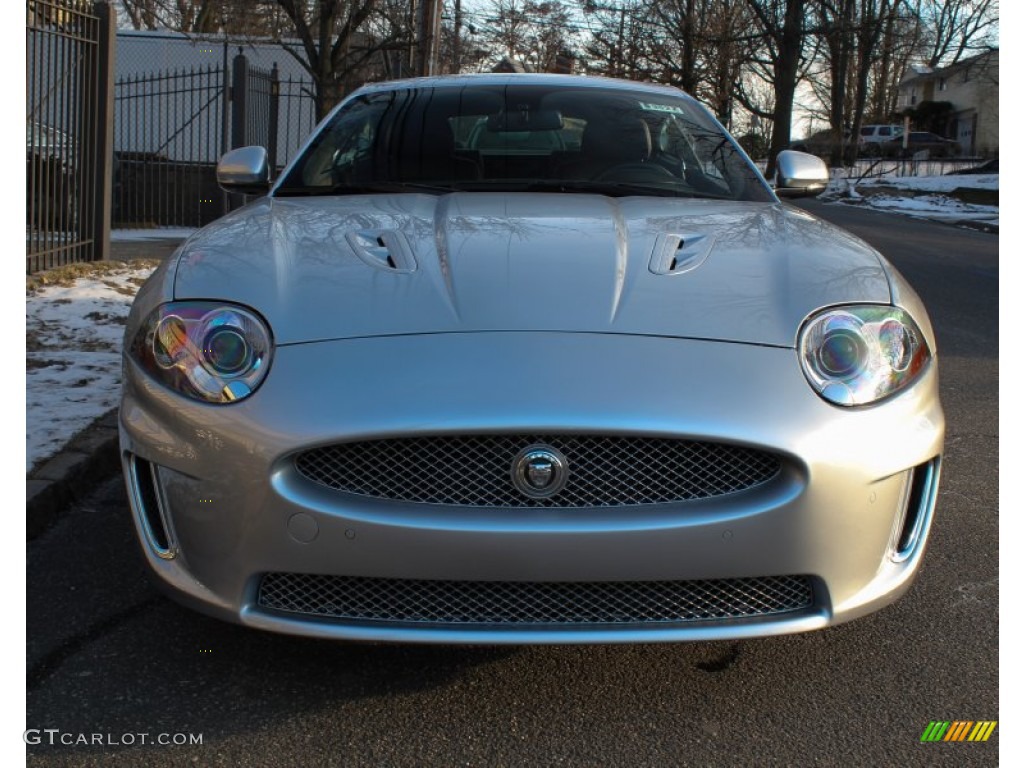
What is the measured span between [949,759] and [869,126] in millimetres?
70201

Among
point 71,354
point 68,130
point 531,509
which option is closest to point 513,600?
point 531,509

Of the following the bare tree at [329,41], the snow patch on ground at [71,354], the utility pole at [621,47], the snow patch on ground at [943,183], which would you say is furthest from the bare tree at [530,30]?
the snow patch on ground at [71,354]

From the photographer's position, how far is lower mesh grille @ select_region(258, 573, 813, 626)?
2.36 metres

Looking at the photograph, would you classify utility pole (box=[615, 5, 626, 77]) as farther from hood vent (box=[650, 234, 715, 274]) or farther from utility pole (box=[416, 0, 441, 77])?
hood vent (box=[650, 234, 715, 274])

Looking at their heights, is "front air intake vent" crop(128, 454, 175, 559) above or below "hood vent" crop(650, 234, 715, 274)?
below

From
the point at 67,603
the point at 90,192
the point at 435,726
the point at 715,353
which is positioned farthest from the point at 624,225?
the point at 90,192

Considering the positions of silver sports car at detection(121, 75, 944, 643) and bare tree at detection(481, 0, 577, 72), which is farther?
bare tree at detection(481, 0, 577, 72)

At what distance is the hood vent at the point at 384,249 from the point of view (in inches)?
109

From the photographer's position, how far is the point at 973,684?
266 centimetres

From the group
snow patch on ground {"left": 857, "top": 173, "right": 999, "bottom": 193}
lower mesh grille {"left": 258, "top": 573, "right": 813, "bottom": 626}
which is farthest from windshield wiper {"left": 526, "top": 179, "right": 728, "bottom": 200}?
snow patch on ground {"left": 857, "top": 173, "right": 999, "bottom": 193}

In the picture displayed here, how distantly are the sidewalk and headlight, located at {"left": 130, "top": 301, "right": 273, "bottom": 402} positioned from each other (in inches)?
51.0

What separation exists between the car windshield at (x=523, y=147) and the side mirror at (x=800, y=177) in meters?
0.26

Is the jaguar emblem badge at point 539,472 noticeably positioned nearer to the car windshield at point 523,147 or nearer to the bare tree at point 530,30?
the car windshield at point 523,147

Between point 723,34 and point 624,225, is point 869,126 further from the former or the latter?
point 624,225
